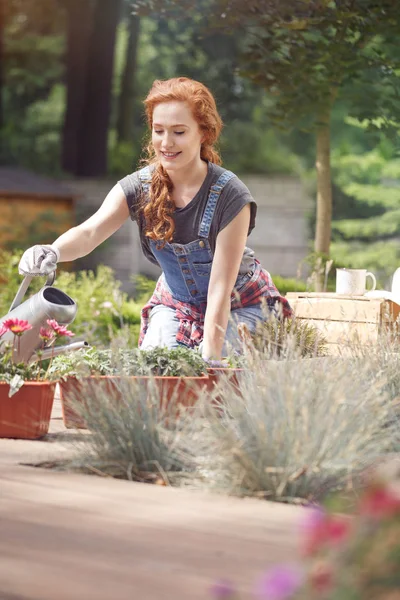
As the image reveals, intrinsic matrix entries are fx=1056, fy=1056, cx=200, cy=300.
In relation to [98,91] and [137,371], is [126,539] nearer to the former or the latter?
[137,371]

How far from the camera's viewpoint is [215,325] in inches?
146

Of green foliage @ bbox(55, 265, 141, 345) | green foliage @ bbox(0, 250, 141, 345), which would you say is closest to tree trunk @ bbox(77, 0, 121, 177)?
green foliage @ bbox(0, 250, 141, 345)

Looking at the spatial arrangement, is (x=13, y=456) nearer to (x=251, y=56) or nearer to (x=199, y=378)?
(x=199, y=378)

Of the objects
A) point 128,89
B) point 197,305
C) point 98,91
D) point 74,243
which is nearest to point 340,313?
point 197,305

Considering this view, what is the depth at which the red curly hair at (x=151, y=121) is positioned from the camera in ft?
12.7

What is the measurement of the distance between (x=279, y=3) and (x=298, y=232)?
26.3 ft

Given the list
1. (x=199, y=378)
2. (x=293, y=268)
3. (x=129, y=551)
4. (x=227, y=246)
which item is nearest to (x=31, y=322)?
(x=199, y=378)

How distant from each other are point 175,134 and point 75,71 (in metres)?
15.2

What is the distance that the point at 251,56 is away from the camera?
6750 millimetres

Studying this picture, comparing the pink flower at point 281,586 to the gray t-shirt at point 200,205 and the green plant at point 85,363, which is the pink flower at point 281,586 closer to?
the green plant at point 85,363

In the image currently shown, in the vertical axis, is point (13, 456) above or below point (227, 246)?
below

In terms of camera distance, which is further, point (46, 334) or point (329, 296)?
point (329, 296)

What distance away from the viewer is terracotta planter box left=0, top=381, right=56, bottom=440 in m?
3.06

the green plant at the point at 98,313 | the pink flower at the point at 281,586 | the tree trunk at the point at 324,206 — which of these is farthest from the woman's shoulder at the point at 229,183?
the tree trunk at the point at 324,206
